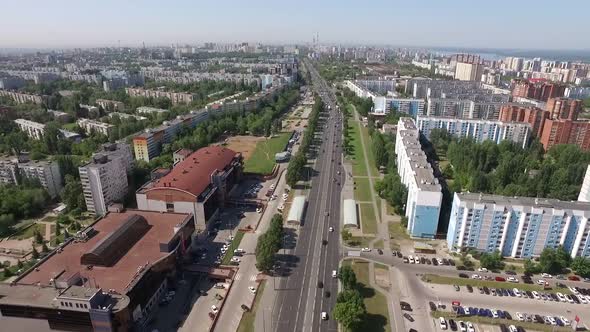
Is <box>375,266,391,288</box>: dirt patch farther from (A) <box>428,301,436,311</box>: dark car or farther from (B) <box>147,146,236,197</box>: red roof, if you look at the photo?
(B) <box>147,146,236,197</box>: red roof

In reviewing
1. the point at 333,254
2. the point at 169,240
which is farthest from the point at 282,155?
the point at 169,240

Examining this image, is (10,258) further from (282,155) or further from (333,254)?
(282,155)

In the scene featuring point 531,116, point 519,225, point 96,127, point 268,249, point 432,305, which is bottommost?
point 432,305

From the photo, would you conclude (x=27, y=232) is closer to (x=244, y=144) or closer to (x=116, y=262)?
(x=116, y=262)

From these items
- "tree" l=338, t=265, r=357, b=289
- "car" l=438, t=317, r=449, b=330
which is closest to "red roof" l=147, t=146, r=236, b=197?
"tree" l=338, t=265, r=357, b=289

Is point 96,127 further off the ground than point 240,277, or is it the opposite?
point 96,127

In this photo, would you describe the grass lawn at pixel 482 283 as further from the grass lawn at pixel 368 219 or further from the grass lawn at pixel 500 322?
the grass lawn at pixel 368 219

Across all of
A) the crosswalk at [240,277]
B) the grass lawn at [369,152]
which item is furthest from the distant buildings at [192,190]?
the grass lawn at [369,152]

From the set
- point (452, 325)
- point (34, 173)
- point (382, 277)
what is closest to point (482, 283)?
point (452, 325)
